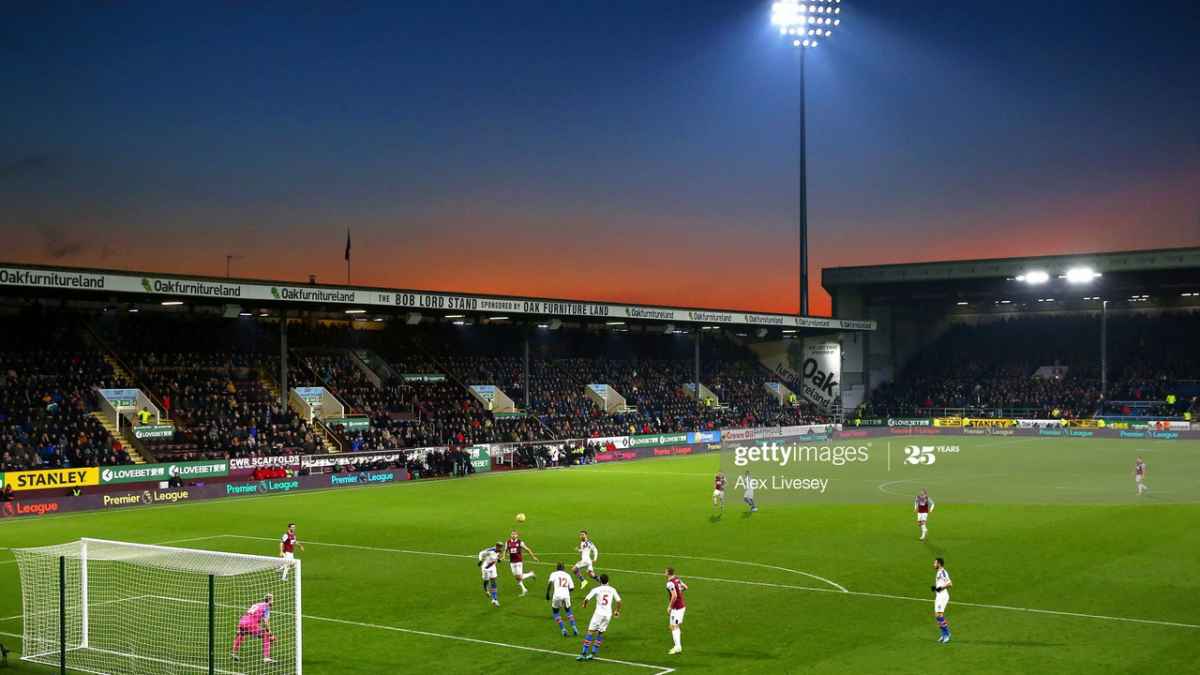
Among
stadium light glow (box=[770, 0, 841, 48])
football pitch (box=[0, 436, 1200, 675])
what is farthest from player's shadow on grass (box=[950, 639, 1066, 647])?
stadium light glow (box=[770, 0, 841, 48])

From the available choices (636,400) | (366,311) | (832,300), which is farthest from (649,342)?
(366,311)

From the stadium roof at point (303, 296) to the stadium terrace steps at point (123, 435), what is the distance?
565cm

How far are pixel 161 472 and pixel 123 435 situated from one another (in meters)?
4.82

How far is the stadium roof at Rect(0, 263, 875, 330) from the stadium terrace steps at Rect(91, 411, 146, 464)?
18.6ft

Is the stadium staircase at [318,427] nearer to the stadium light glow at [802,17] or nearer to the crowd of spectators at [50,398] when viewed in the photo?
the crowd of spectators at [50,398]

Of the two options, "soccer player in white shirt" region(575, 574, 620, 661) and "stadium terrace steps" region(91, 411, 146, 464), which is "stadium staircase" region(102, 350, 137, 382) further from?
"soccer player in white shirt" region(575, 574, 620, 661)

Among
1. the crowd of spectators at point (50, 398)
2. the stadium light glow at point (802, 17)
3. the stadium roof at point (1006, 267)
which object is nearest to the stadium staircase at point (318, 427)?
the crowd of spectators at point (50, 398)

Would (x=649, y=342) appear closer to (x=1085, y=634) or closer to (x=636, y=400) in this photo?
(x=636, y=400)

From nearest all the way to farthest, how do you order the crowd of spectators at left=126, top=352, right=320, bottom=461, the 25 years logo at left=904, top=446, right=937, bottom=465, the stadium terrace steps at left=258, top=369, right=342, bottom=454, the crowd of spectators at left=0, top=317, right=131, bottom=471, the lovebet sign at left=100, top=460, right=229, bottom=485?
the crowd of spectators at left=0, top=317, right=131, bottom=471, the lovebet sign at left=100, top=460, right=229, bottom=485, the crowd of spectators at left=126, top=352, right=320, bottom=461, the stadium terrace steps at left=258, top=369, right=342, bottom=454, the 25 years logo at left=904, top=446, right=937, bottom=465

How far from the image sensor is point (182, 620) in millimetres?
22984

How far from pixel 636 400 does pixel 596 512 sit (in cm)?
3942

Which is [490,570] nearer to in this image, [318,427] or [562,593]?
[562,593]

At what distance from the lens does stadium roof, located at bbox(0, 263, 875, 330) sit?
47219mm

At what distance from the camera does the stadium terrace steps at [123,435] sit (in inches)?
1932
